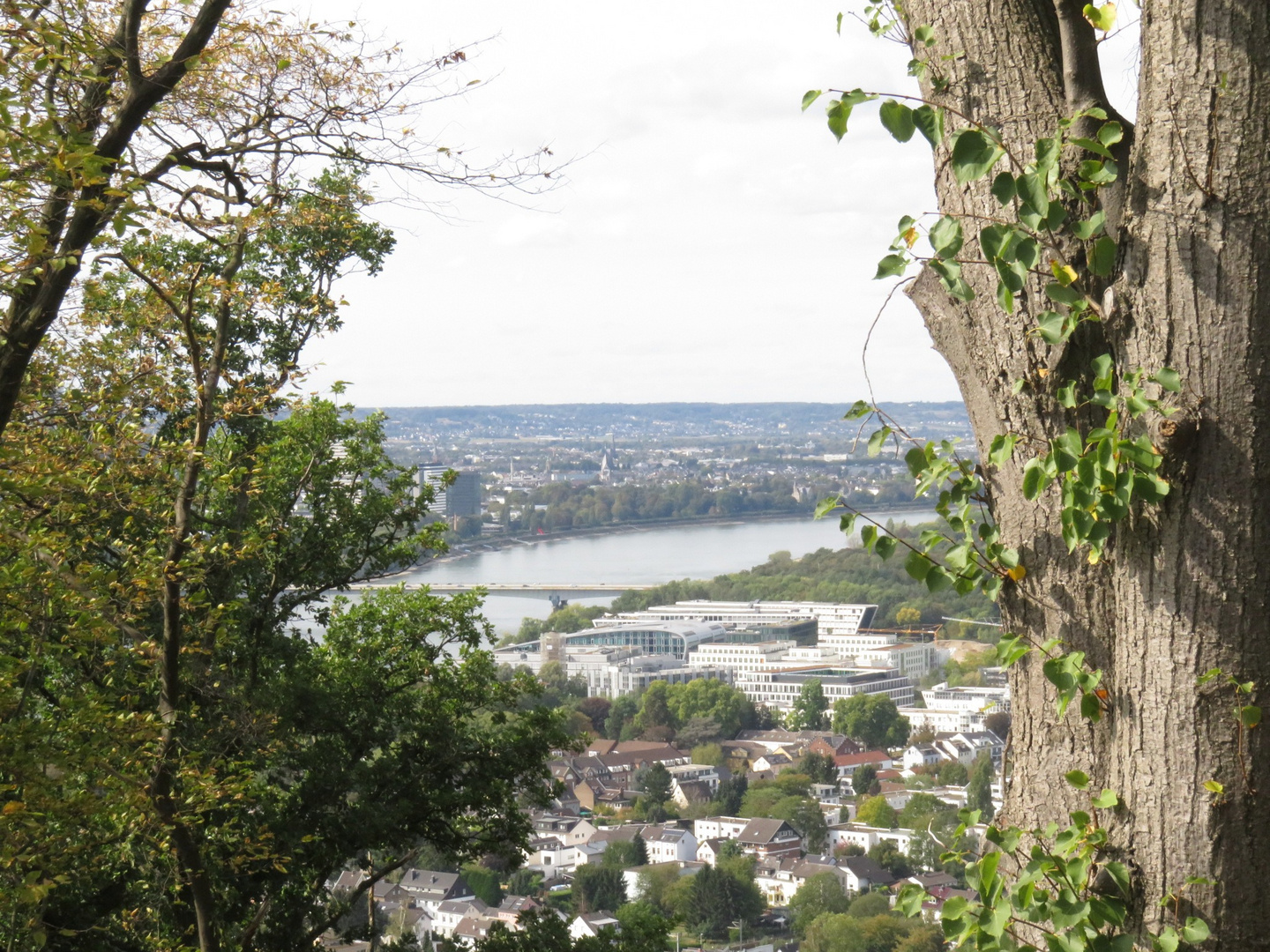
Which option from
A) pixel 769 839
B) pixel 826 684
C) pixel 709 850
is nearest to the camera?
pixel 709 850

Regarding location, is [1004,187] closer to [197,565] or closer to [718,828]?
[197,565]

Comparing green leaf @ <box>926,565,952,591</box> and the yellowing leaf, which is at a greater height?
the yellowing leaf

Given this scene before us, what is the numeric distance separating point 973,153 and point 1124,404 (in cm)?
33

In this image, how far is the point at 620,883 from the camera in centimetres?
2164

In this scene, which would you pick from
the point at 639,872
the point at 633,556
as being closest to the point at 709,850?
the point at 639,872

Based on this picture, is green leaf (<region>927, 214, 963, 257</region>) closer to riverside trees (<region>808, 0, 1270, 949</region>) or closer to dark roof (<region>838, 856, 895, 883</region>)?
riverside trees (<region>808, 0, 1270, 949</region>)

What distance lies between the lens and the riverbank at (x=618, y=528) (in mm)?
50344

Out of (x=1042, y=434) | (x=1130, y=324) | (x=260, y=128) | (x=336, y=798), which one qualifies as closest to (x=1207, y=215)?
(x=1130, y=324)

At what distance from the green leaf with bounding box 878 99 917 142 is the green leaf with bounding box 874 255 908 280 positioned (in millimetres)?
140

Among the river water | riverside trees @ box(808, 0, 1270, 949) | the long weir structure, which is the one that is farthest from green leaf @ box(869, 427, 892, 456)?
the long weir structure

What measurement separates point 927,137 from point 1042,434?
1.25 ft

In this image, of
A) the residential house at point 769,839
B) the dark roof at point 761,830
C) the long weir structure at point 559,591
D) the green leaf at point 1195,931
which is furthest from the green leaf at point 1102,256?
the long weir structure at point 559,591

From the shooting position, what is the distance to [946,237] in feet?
4.75

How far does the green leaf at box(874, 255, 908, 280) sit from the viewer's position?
1513 millimetres
